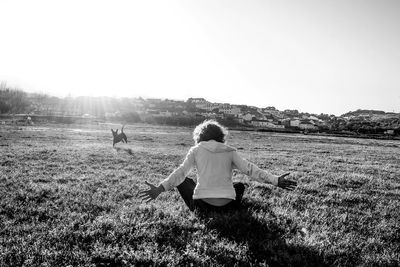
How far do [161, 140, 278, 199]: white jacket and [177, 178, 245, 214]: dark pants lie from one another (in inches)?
12.7

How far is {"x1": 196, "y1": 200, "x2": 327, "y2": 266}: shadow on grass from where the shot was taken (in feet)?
15.4

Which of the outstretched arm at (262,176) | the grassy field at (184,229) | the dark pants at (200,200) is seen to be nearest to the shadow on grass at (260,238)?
the grassy field at (184,229)

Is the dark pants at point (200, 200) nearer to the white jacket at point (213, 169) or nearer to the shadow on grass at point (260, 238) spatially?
the shadow on grass at point (260, 238)

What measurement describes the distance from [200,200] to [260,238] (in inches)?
63.5

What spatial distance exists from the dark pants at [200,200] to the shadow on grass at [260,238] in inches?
6.8

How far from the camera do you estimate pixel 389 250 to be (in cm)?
543

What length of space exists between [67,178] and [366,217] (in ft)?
33.1

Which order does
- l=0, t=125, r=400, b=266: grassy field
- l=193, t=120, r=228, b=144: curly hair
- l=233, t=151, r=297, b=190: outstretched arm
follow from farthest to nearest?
l=193, t=120, r=228, b=144: curly hair
l=233, t=151, r=297, b=190: outstretched arm
l=0, t=125, r=400, b=266: grassy field

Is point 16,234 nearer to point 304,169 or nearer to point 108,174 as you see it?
point 108,174

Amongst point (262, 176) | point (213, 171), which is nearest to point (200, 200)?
point (213, 171)

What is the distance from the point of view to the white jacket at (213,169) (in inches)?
244

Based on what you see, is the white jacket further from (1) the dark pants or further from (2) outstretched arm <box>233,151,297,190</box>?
(1) the dark pants

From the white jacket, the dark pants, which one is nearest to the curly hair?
the white jacket

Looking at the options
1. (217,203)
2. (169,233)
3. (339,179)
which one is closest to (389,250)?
(217,203)
